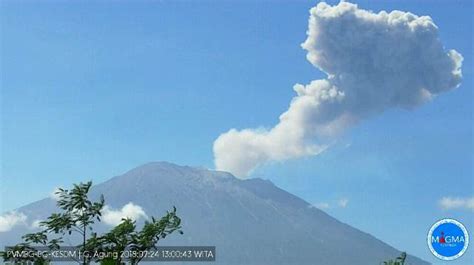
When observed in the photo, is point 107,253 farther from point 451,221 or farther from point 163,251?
point 451,221

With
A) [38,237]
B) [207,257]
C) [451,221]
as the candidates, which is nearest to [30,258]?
[38,237]

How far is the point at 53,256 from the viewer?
22.5 m

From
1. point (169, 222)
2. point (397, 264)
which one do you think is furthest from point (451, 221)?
point (169, 222)

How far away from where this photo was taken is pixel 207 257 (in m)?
25.2

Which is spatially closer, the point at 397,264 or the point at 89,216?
the point at 89,216

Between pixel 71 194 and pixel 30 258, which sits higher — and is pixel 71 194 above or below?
above

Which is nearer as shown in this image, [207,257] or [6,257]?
[6,257]

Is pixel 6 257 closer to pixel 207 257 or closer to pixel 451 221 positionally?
pixel 207 257

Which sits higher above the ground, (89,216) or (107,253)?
(89,216)

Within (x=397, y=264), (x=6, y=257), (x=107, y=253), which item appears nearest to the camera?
(x=107, y=253)

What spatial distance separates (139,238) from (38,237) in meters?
2.94

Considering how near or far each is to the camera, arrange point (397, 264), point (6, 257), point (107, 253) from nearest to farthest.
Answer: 1. point (107, 253)
2. point (6, 257)
3. point (397, 264)

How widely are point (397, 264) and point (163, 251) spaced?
385 inches

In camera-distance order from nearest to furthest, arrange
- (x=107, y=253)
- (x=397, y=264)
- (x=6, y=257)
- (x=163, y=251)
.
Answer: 1. (x=107, y=253)
2. (x=6, y=257)
3. (x=163, y=251)
4. (x=397, y=264)
